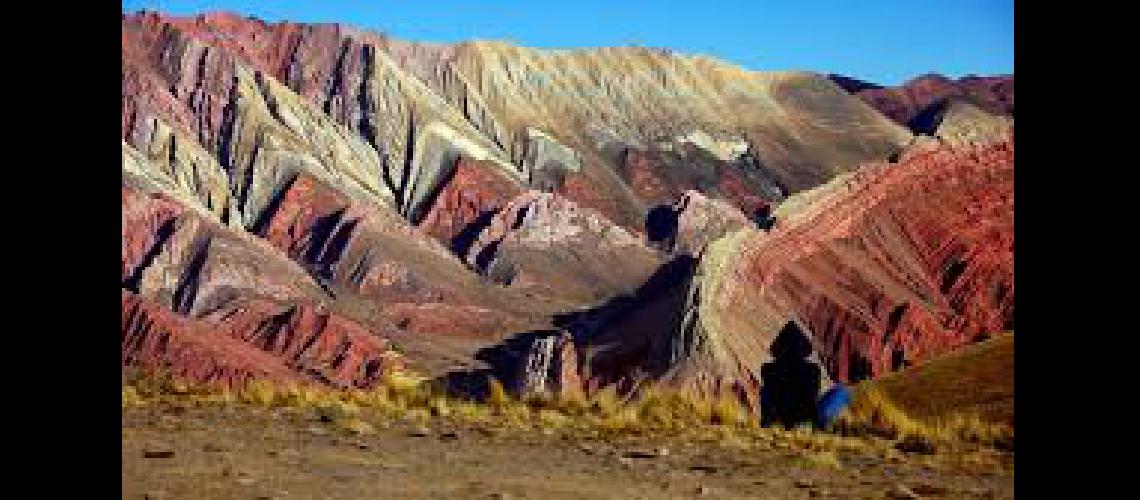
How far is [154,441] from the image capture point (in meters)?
9.31

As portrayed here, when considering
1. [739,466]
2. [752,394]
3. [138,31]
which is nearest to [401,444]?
[739,466]

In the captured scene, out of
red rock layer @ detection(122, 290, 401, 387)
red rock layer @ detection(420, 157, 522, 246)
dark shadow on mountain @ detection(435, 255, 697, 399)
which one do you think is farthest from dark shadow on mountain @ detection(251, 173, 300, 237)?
dark shadow on mountain @ detection(435, 255, 697, 399)

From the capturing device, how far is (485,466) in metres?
8.73

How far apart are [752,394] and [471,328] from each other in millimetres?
62271

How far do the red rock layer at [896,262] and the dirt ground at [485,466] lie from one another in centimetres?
4526

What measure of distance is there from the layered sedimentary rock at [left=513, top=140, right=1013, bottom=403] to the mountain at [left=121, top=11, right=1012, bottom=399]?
15cm

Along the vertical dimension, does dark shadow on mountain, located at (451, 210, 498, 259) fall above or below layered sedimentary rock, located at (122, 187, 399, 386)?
above

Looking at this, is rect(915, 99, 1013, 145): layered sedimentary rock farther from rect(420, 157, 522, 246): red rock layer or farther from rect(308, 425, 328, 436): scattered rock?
rect(308, 425, 328, 436): scattered rock

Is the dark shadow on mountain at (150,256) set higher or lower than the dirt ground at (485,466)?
higher

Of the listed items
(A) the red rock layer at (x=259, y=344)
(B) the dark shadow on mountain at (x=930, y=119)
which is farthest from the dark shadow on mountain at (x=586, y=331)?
(B) the dark shadow on mountain at (x=930, y=119)

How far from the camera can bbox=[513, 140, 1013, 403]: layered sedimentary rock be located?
54.5 meters

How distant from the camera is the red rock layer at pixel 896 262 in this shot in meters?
60.2

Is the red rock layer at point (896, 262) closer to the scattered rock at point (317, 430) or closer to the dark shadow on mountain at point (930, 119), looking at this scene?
the scattered rock at point (317, 430)
